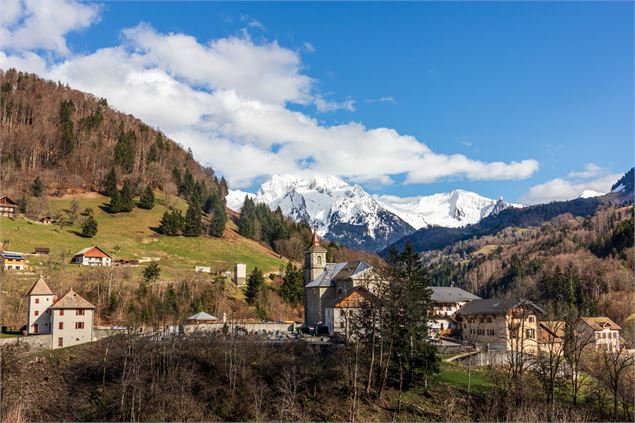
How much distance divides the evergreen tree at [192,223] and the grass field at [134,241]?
5.82ft

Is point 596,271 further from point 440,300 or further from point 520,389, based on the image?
point 520,389

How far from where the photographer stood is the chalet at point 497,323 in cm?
7538

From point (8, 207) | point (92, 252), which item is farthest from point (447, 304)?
point (8, 207)

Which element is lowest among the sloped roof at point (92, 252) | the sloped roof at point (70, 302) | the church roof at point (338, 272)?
the sloped roof at point (70, 302)

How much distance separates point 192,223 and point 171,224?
4.94 meters

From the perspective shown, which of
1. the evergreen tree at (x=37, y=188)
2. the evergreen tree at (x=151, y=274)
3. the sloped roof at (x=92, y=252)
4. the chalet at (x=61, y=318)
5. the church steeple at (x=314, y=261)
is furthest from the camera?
the evergreen tree at (x=37, y=188)

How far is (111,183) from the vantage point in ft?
440

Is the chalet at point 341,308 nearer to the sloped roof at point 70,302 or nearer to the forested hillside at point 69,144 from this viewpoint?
the sloped roof at point 70,302

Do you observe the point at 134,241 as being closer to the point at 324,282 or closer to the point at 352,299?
the point at 324,282

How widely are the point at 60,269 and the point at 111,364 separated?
37508mm

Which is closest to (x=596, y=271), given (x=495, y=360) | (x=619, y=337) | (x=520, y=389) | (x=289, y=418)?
(x=619, y=337)

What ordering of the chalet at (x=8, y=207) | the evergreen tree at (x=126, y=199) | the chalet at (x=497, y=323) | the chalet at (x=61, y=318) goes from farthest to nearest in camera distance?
1. the evergreen tree at (x=126, y=199)
2. the chalet at (x=8, y=207)
3. the chalet at (x=497, y=323)
4. the chalet at (x=61, y=318)

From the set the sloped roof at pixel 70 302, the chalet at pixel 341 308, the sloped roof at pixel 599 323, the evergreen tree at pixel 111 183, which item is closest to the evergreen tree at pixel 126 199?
the evergreen tree at pixel 111 183

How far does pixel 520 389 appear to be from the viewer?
166 ft
